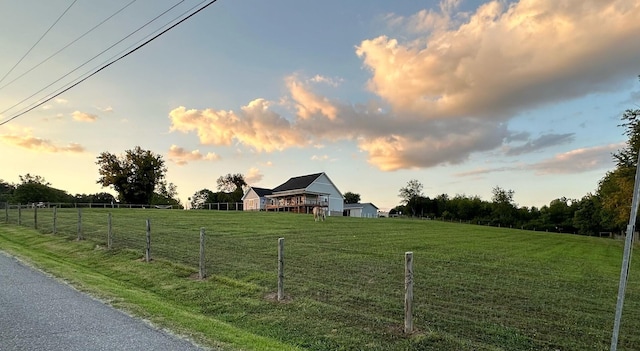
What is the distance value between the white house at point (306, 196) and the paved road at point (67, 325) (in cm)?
4572

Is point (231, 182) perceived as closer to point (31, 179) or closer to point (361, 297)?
point (31, 179)

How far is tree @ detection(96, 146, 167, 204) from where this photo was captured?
60.5 metres

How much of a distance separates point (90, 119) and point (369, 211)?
62763 millimetres

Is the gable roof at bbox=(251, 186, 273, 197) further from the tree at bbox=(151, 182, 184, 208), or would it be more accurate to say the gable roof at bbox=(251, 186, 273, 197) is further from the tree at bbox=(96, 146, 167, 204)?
the tree at bbox=(151, 182, 184, 208)

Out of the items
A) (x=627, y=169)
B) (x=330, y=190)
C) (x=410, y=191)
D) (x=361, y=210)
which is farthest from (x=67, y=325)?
(x=410, y=191)

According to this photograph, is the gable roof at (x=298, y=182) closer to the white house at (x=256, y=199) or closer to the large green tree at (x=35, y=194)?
the white house at (x=256, y=199)

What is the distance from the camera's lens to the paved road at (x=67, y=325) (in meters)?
5.05

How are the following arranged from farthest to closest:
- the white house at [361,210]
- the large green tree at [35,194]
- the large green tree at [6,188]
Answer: the large green tree at [6,188] → the white house at [361,210] → the large green tree at [35,194]

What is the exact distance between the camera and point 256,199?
217ft

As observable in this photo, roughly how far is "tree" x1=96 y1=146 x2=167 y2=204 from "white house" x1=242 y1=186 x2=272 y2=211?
570 inches

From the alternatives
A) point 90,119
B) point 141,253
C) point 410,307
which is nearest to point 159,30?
point 141,253

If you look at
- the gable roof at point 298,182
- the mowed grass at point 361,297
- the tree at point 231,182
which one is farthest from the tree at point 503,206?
the mowed grass at point 361,297

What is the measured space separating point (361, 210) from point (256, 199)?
20.6m

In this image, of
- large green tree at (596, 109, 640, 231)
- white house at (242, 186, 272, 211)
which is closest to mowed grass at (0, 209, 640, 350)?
large green tree at (596, 109, 640, 231)
